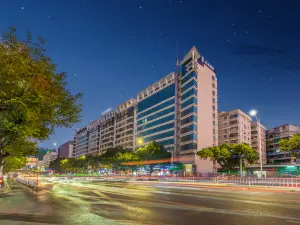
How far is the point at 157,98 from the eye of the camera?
117m

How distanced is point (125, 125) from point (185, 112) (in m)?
52.8

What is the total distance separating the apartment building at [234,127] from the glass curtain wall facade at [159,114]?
1270 inches

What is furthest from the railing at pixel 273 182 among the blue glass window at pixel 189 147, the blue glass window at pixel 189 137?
the blue glass window at pixel 189 137

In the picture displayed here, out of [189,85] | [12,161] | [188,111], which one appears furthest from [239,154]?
[12,161]

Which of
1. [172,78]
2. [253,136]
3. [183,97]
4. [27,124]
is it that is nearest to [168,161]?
[183,97]

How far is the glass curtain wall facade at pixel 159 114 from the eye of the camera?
343 ft

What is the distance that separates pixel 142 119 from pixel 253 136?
53222mm

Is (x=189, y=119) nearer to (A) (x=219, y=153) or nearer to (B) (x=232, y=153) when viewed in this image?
(A) (x=219, y=153)

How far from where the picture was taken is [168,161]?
9650cm

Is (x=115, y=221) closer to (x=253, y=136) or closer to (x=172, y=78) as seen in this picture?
(x=172, y=78)

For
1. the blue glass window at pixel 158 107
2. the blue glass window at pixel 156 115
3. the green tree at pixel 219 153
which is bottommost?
the green tree at pixel 219 153

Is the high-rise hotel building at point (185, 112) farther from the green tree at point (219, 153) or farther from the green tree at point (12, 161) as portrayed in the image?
the green tree at point (12, 161)

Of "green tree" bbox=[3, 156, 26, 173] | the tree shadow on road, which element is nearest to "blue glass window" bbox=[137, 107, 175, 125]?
"green tree" bbox=[3, 156, 26, 173]

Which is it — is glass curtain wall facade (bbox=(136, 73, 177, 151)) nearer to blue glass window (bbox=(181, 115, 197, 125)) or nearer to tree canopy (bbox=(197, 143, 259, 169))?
blue glass window (bbox=(181, 115, 197, 125))
